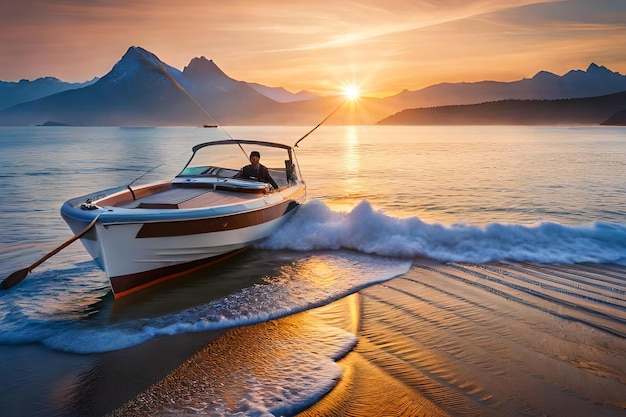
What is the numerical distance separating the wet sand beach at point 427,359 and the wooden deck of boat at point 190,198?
327 cm

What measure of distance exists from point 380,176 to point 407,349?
850 inches

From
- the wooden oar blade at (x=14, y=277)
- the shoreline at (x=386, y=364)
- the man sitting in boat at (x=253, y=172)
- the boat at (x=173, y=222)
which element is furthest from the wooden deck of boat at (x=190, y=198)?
the shoreline at (x=386, y=364)

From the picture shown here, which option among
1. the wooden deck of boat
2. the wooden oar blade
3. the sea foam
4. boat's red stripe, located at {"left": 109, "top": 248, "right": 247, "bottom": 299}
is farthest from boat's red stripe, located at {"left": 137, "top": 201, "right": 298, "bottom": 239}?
the wooden oar blade

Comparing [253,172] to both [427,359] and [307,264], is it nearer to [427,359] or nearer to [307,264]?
[307,264]

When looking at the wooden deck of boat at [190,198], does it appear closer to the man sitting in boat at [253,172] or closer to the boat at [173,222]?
the boat at [173,222]

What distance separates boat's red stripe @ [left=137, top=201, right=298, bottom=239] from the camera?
25.1ft

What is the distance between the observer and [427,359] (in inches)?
217

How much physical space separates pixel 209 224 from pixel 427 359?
4.55 metres

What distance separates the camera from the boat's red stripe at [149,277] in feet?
24.8

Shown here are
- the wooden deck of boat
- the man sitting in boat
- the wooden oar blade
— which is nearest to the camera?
the wooden oar blade

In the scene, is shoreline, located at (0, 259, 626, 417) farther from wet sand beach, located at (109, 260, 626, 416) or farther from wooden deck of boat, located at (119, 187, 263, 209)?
wooden deck of boat, located at (119, 187, 263, 209)

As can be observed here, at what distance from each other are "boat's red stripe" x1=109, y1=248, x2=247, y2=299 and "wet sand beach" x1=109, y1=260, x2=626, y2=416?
7.26 feet

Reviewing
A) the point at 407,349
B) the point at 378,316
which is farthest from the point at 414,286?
the point at 407,349

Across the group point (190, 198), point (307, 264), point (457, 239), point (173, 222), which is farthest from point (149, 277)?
point (457, 239)
